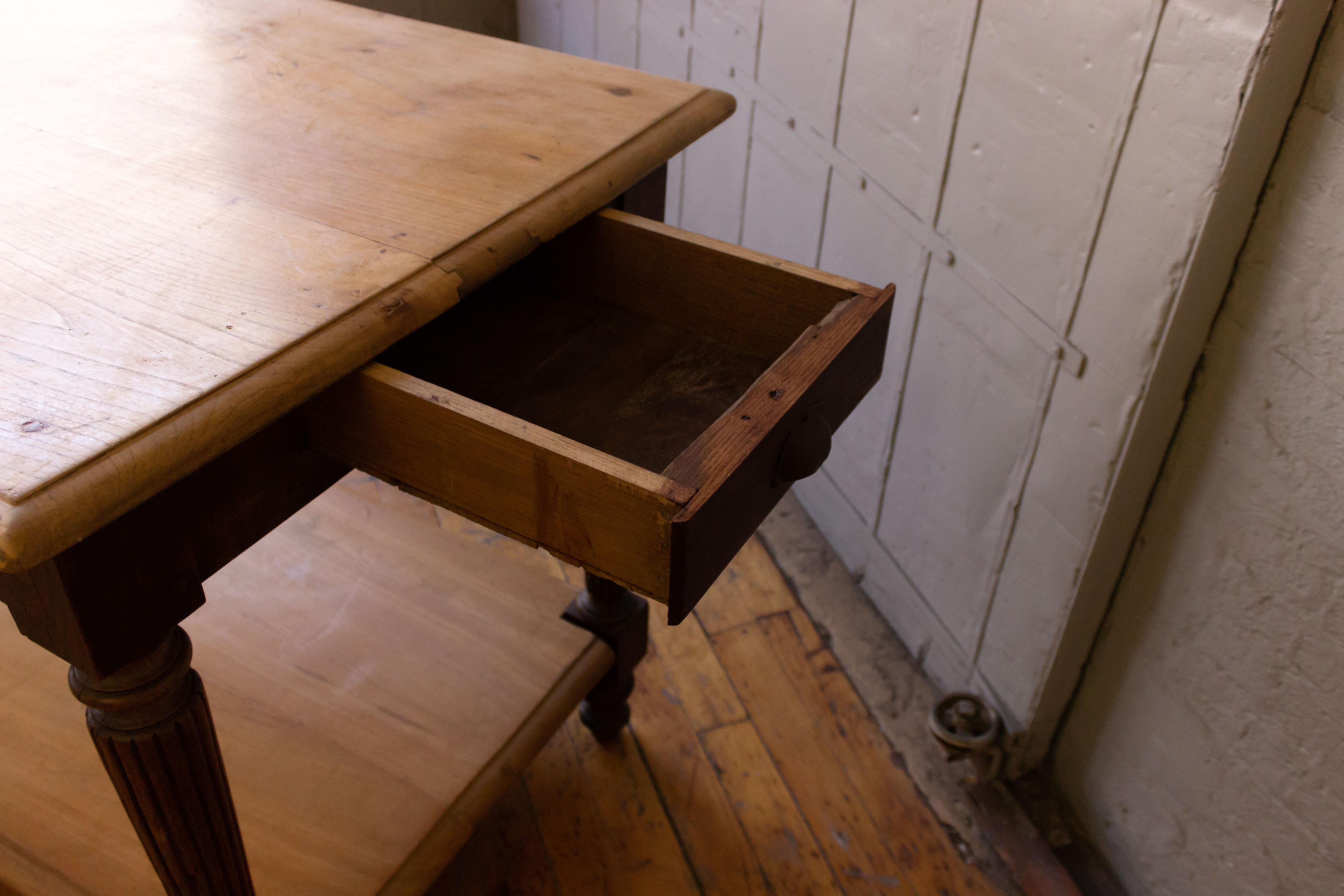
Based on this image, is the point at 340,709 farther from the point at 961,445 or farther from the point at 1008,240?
the point at 1008,240

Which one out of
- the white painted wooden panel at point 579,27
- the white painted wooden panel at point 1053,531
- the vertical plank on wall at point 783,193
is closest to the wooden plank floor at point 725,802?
the white painted wooden panel at point 1053,531

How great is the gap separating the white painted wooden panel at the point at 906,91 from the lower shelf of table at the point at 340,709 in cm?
67

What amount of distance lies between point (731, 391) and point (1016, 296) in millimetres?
439

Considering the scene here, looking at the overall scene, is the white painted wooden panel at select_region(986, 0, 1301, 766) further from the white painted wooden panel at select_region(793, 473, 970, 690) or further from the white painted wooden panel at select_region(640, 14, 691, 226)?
the white painted wooden panel at select_region(640, 14, 691, 226)

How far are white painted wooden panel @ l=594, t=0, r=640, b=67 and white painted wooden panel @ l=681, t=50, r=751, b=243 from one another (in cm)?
23

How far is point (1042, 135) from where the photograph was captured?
988 mm

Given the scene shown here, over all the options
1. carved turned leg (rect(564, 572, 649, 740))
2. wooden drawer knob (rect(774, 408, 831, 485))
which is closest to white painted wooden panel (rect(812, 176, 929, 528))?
carved turned leg (rect(564, 572, 649, 740))

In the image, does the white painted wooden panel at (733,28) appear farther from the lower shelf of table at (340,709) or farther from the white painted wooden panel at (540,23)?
the lower shelf of table at (340,709)

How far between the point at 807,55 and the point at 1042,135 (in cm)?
46

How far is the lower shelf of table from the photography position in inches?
38.3

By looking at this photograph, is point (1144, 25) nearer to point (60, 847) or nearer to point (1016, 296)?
point (1016, 296)

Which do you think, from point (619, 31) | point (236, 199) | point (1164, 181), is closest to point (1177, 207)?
point (1164, 181)

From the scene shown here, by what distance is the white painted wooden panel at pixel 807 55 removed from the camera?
4.21ft

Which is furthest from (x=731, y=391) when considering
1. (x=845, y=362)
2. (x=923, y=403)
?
(x=923, y=403)
